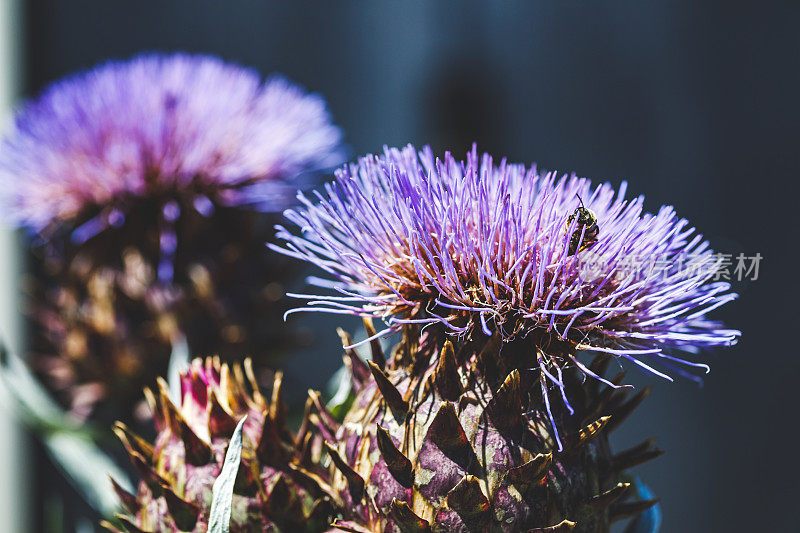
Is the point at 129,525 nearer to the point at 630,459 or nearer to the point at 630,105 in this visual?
the point at 630,459

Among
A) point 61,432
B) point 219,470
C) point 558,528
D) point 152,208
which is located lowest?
point 558,528

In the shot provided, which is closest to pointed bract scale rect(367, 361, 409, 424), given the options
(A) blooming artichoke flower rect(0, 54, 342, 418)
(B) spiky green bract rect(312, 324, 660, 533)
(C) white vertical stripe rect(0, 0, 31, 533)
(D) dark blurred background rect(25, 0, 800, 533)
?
(B) spiky green bract rect(312, 324, 660, 533)

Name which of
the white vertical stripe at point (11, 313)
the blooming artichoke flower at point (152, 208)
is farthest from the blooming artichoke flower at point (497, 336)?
the white vertical stripe at point (11, 313)

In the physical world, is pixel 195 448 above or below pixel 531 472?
above

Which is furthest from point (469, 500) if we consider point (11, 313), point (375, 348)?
point (11, 313)

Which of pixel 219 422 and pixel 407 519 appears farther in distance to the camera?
pixel 219 422

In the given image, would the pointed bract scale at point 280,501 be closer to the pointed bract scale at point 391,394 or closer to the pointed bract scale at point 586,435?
the pointed bract scale at point 391,394

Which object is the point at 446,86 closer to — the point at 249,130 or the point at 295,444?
the point at 249,130

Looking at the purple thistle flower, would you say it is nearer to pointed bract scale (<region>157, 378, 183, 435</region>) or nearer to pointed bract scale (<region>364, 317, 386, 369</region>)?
pointed bract scale (<region>364, 317, 386, 369</region>)

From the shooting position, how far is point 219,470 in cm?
67

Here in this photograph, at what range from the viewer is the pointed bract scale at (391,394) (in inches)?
24.3

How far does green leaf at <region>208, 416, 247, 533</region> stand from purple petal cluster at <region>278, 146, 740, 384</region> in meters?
0.14

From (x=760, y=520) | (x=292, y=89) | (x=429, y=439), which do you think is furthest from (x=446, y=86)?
(x=429, y=439)

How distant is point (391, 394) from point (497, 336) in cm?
10
